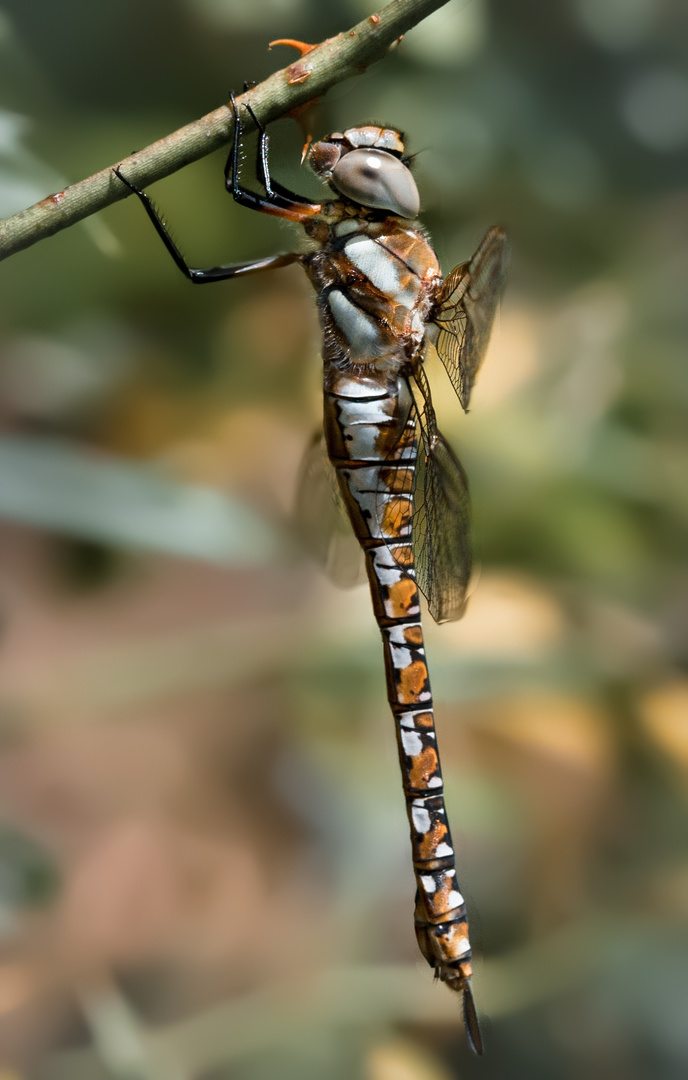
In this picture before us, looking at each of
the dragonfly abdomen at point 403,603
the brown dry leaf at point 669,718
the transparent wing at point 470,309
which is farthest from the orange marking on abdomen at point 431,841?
the brown dry leaf at point 669,718

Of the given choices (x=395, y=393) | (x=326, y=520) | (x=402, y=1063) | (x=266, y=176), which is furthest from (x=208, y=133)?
(x=402, y=1063)

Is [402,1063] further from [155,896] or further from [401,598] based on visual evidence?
[401,598]

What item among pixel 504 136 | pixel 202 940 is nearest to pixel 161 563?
pixel 202 940

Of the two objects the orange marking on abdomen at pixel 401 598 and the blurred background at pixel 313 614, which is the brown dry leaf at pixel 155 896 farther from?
the orange marking on abdomen at pixel 401 598

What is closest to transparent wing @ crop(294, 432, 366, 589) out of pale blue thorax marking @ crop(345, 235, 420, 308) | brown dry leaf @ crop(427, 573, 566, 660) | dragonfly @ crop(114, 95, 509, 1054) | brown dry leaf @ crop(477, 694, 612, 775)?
dragonfly @ crop(114, 95, 509, 1054)

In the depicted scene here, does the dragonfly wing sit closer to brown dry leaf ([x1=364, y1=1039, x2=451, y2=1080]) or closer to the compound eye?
the compound eye

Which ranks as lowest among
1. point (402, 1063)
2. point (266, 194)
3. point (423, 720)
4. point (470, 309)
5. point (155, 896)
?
point (402, 1063)
